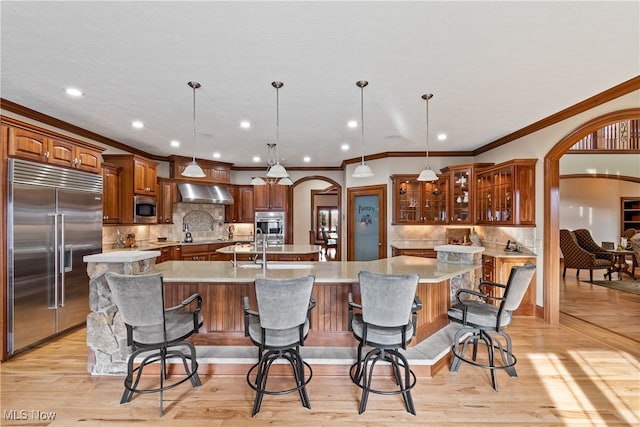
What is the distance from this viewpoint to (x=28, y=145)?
3229 millimetres

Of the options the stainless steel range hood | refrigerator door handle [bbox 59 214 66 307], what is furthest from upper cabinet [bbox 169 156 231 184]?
refrigerator door handle [bbox 59 214 66 307]

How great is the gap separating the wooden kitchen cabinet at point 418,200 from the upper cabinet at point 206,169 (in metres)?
3.95

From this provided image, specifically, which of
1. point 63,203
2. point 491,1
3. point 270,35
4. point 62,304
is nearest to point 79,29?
point 270,35

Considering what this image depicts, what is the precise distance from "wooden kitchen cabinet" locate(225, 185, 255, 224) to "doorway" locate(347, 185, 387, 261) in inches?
96.7

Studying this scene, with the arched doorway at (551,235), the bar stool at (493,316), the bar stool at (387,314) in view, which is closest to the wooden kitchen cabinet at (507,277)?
the arched doorway at (551,235)

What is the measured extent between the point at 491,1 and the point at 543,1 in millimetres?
317

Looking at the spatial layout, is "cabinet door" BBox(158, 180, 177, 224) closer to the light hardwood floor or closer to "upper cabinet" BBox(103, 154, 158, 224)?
"upper cabinet" BBox(103, 154, 158, 224)

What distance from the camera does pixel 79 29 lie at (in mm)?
2148

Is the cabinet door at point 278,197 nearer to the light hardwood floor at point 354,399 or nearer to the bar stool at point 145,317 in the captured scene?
the light hardwood floor at point 354,399

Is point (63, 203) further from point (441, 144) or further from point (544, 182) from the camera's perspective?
point (544, 182)

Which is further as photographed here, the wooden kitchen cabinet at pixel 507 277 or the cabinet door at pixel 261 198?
the cabinet door at pixel 261 198

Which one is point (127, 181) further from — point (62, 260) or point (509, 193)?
point (509, 193)

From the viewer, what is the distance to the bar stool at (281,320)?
2127 mm

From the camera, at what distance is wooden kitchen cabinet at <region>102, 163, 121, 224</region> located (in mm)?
4816
